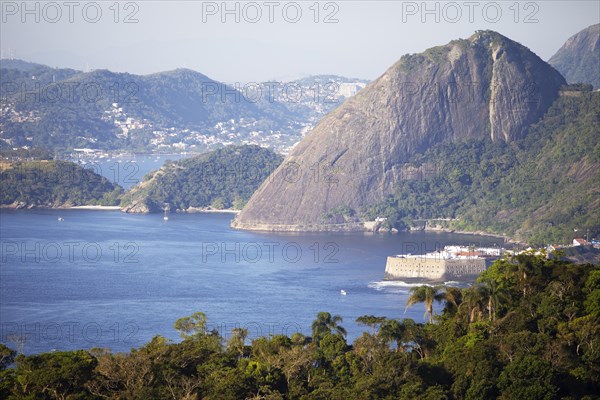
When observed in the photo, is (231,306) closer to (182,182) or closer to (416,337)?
(416,337)

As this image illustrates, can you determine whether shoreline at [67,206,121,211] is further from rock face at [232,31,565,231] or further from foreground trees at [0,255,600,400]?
foreground trees at [0,255,600,400]

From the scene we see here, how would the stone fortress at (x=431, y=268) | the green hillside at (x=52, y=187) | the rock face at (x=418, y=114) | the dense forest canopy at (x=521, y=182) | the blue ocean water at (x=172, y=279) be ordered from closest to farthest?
1. the blue ocean water at (x=172, y=279)
2. the stone fortress at (x=431, y=268)
3. the dense forest canopy at (x=521, y=182)
4. the rock face at (x=418, y=114)
5. the green hillside at (x=52, y=187)

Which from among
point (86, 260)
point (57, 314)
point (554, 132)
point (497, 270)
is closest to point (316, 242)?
point (86, 260)

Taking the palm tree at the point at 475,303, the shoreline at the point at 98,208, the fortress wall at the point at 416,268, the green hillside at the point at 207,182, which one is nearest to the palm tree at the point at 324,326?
the palm tree at the point at 475,303

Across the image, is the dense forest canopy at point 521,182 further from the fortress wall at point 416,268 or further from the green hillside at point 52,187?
the green hillside at point 52,187

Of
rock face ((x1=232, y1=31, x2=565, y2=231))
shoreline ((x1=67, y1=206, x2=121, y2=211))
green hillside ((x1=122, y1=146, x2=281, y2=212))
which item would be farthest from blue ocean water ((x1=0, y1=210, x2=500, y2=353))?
green hillside ((x1=122, y1=146, x2=281, y2=212))

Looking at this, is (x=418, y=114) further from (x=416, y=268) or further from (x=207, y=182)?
(x=416, y=268)
